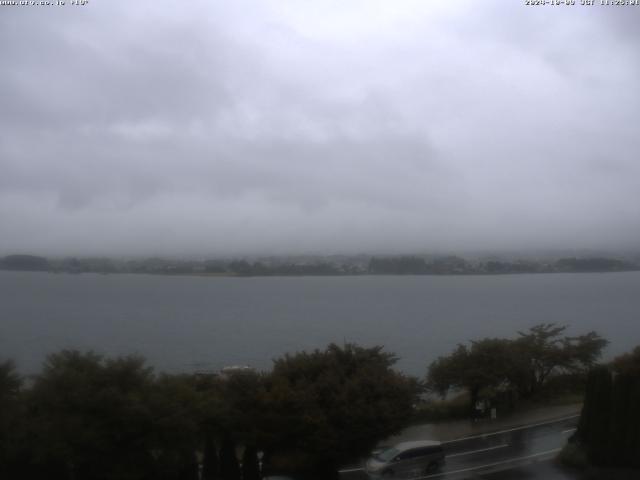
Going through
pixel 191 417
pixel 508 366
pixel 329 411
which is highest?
pixel 191 417

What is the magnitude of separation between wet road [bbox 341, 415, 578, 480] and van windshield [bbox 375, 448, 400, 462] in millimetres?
547

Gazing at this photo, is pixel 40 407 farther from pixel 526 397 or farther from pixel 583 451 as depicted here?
pixel 526 397

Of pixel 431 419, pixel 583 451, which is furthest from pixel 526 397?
pixel 583 451

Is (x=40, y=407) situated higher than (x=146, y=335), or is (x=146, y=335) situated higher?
(x=40, y=407)

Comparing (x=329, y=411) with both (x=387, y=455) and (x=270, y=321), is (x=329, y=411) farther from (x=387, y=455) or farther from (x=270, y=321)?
(x=270, y=321)

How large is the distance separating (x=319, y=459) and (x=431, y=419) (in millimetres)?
8660

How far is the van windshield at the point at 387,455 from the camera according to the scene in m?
14.9

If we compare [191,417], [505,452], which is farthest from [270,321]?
[191,417]

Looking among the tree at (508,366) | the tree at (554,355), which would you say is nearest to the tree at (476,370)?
the tree at (508,366)

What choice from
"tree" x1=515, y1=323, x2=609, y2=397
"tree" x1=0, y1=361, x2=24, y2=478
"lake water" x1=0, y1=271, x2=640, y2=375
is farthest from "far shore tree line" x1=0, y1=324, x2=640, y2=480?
"lake water" x1=0, y1=271, x2=640, y2=375

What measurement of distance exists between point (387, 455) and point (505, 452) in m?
3.42

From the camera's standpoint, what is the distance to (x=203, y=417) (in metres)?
13.2

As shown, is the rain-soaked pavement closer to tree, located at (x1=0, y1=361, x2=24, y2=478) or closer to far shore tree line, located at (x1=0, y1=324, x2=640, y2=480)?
far shore tree line, located at (x1=0, y1=324, x2=640, y2=480)

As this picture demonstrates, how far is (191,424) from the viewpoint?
40.4 ft
